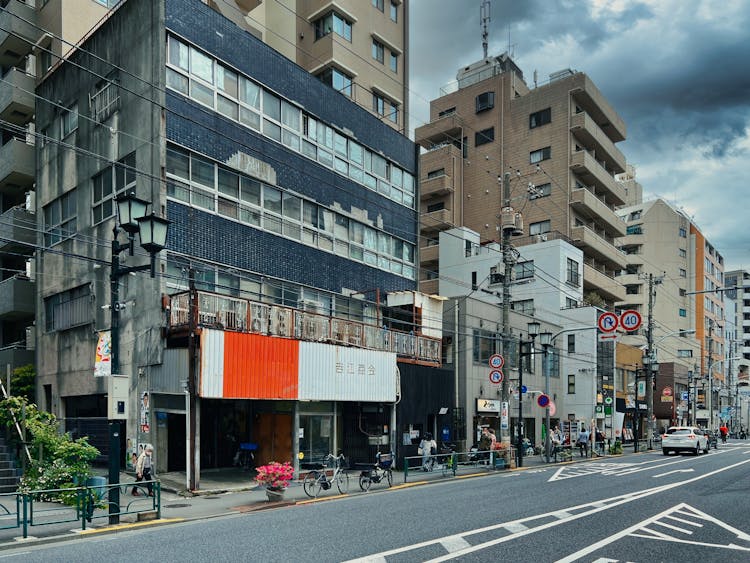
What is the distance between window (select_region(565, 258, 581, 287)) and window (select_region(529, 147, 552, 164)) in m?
11.7

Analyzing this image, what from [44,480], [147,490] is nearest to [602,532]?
[147,490]

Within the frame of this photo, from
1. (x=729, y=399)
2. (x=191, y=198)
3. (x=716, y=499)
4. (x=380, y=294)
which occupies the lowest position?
(x=729, y=399)

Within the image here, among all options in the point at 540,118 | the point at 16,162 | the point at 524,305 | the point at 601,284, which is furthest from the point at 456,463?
the point at 540,118

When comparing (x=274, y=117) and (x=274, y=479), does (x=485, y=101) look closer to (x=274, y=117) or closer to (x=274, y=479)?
(x=274, y=117)

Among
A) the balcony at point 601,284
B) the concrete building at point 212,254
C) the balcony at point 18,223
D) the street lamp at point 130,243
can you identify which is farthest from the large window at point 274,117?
the balcony at point 601,284

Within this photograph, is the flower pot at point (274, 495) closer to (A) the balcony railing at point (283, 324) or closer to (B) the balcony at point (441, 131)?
(A) the balcony railing at point (283, 324)

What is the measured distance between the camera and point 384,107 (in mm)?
43406

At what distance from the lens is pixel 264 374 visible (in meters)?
21.8

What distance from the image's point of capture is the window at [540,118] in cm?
6162

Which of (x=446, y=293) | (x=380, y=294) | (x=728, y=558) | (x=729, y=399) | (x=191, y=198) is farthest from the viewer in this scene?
(x=729, y=399)

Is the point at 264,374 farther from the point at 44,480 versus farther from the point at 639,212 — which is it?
the point at 639,212

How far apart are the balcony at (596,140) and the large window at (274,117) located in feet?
96.9

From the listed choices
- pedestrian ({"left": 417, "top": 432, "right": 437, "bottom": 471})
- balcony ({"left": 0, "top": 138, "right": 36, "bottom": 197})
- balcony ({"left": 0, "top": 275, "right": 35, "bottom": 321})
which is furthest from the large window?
balcony ({"left": 0, "top": 275, "right": 35, "bottom": 321})

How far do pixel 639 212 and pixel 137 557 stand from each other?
92.2 meters
